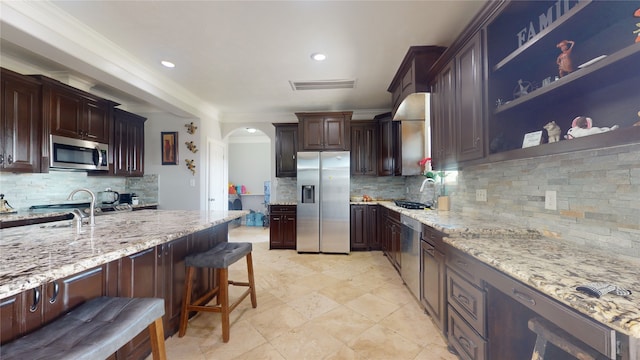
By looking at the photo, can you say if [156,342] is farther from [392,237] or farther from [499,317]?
[392,237]

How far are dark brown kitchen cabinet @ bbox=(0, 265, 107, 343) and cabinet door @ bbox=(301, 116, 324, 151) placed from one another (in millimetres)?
3213

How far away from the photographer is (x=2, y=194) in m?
2.70

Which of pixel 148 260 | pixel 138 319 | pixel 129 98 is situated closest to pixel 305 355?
pixel 138 319

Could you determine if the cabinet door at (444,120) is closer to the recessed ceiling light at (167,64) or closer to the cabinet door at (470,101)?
the cabinet door at (470,101)

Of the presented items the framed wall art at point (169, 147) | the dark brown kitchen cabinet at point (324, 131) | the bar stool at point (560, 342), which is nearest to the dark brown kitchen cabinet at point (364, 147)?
the dark brown kitchen cabinet at point (324, 131)

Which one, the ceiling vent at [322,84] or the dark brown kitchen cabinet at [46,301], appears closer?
the dark brown kitchen cabinet at [46,301]

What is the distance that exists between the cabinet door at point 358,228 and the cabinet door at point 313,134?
1250 mm

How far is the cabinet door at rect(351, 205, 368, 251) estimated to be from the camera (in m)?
4.17

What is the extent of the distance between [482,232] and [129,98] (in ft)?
17.1

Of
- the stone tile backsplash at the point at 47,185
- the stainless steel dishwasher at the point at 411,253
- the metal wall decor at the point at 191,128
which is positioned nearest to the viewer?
the stainless steel dishwasher at the point at 411,253

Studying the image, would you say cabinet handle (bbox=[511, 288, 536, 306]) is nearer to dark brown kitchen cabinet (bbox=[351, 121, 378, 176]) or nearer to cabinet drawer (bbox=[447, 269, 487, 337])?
cabinet drawer (bbox=[447, 269, 487, 337])

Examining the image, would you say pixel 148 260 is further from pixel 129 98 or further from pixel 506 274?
pixel 129 98

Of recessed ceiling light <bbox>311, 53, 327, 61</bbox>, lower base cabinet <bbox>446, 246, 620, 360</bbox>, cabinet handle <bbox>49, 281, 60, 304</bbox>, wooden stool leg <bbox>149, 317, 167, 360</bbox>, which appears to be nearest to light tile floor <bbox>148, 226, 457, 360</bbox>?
lower base cabinet <bbox>446, 246, 620, 360</bbox>

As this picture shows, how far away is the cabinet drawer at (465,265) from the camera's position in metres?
1.28
